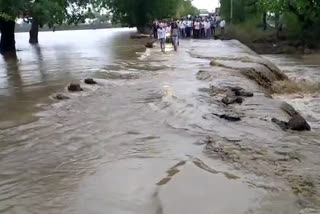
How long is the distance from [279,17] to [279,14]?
506cm

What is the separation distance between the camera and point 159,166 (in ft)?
21.5

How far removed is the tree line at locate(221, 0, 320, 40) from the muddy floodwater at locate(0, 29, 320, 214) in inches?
586

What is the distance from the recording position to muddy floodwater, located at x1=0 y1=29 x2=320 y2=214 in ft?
17.7

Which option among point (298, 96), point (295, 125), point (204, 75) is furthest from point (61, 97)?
point (298, 96)

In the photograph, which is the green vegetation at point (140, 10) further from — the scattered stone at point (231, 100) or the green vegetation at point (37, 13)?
the scattered stone at point (231, 100)

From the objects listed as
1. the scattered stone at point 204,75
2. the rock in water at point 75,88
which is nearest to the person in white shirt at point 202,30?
the scattered stone at point 204,75

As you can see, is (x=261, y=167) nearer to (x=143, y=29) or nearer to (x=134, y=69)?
(x=134, y=69)

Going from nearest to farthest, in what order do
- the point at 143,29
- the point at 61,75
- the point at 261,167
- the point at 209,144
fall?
the point at 261,167 → the point at 209,144 → the point at 61,75 → the point at 143,29

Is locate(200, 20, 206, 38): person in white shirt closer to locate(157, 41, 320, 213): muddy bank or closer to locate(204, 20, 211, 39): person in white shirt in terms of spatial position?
locate(204, 20, 211, 39): person in white shirt

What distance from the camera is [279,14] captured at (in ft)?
122

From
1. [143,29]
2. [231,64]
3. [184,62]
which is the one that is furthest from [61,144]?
[143,29]

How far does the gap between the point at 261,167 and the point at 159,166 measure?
4.38 ft

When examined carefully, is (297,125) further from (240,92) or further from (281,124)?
(240,92)

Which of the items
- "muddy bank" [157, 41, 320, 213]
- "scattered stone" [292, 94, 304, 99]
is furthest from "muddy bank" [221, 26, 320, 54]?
"muddy bank" [157, 41, 320, 213]
